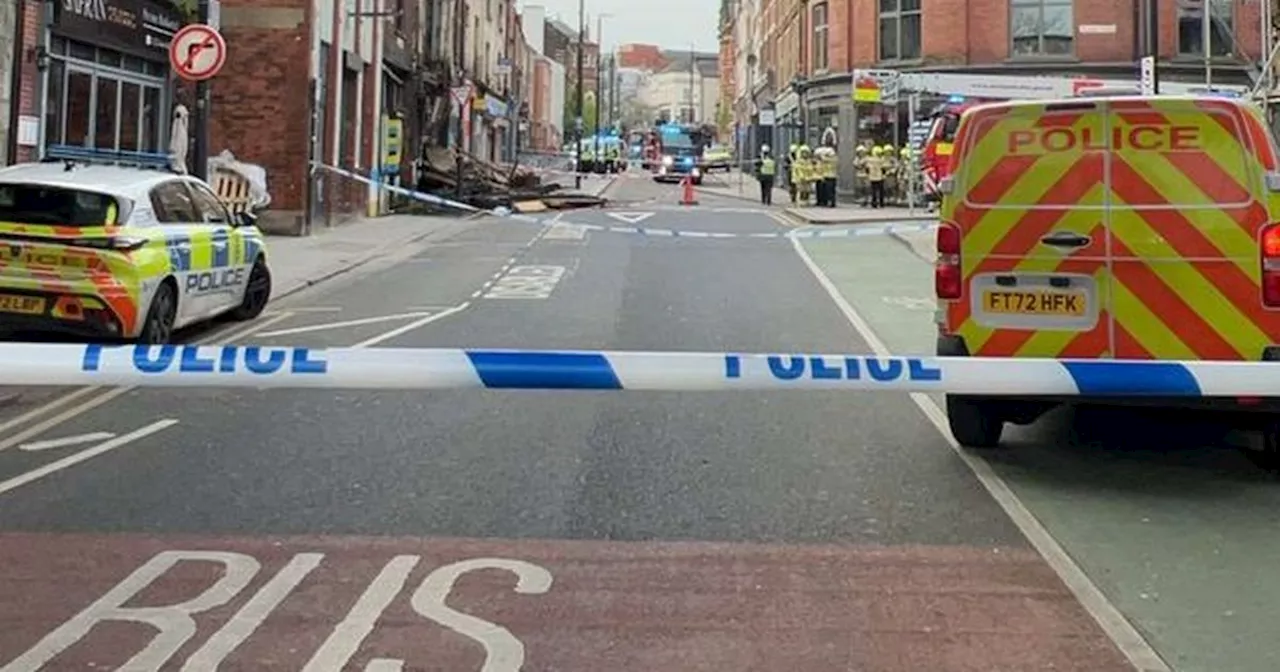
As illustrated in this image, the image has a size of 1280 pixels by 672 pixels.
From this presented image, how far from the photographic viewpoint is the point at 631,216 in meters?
31.7

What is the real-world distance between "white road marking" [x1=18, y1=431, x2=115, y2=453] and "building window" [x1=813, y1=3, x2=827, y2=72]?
119ft

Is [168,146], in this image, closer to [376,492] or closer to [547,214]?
[547,214]

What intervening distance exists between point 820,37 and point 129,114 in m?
27.5

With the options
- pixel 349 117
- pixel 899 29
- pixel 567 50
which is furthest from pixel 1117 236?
pixel 567 50

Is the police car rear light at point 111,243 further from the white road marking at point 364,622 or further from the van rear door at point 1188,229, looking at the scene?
the van rear door at point 1188,229

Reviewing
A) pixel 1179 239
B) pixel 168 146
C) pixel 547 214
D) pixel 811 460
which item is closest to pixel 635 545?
pixel 811 460

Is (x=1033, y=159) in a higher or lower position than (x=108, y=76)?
lower

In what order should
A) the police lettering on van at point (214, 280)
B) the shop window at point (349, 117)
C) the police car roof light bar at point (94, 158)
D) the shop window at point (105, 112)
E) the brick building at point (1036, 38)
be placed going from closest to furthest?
the police lettering on van at point (214, 280), the police car roof light bar at point (94, 158), the shop window at point (105, 112), the shop window at point (349, 117), the brick building at point (1036, 38)

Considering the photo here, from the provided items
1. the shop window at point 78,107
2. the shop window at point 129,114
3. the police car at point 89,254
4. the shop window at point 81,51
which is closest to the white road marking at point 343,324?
the police car at point 89,254

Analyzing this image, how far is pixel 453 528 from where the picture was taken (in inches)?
237

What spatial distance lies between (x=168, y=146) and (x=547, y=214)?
12618 millimetres

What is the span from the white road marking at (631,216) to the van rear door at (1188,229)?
22.6m

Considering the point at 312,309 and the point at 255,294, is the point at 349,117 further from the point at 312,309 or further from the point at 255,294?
the point at 255,294

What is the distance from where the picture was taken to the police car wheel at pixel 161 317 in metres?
10.7
